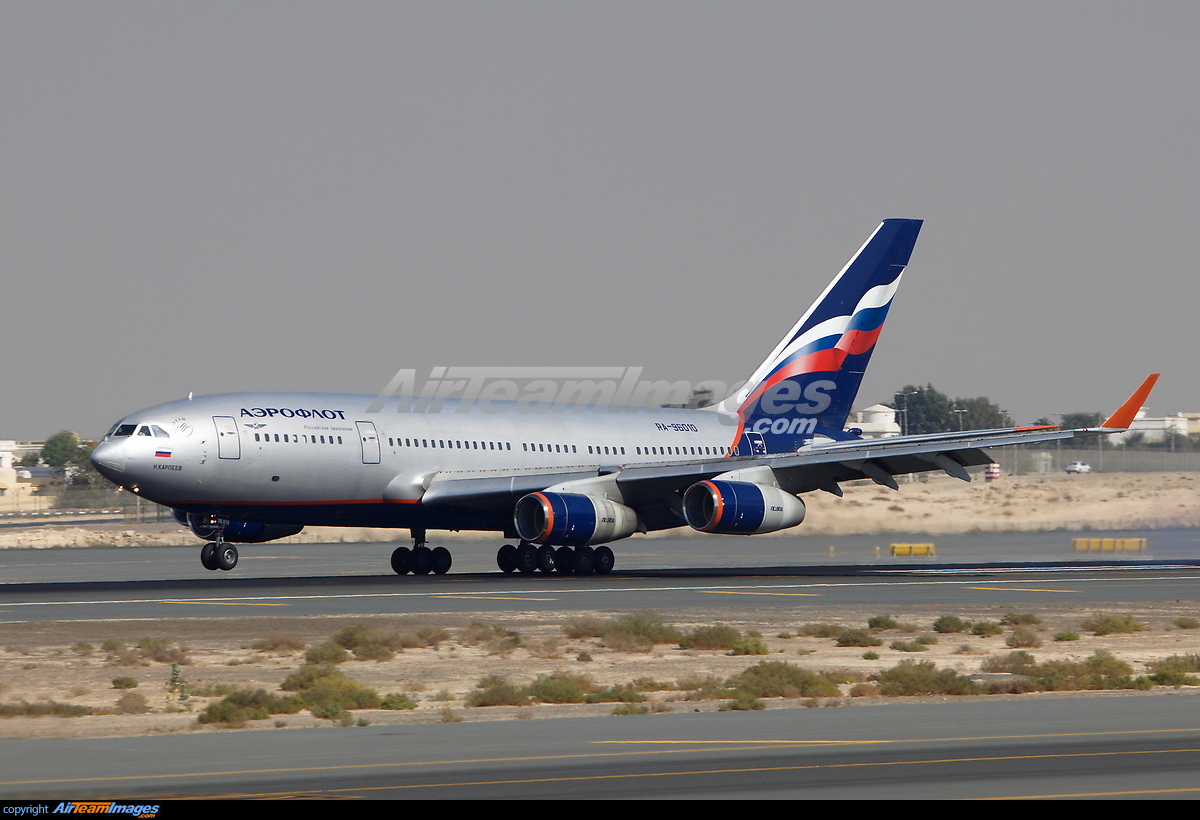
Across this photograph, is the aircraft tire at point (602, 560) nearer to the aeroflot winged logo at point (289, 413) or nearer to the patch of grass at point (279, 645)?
the aeroflot winged logo at point (289, 413)

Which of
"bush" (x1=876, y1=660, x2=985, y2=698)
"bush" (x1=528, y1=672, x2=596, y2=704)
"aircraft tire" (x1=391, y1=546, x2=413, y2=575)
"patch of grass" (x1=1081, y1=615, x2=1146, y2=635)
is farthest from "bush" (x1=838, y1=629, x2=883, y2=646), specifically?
"aircraft tire" (x1=391, y1=546, x2=413, y2=575)

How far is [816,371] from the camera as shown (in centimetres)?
5200

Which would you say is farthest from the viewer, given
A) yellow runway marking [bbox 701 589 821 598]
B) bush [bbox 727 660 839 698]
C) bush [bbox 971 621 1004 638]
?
yellow runway marking [bbox 701 589 821 598]

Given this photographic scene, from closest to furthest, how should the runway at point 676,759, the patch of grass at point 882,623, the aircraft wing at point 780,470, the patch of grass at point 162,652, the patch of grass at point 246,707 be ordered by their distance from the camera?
the runway at point 676,759
the patch of grass at point 246,707
the patch of grass at point 162,652
the patch of grass at point 882,623
the aircraft wing at point 780,470

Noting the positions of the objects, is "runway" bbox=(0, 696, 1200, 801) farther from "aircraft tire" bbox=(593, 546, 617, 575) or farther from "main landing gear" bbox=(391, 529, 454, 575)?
"main landing gear" bbox=(391, 529, 454, 575)

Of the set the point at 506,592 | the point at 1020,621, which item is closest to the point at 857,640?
the point at 1020,621

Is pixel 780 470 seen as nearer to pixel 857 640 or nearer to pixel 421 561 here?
pixel 421 561

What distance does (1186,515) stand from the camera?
2783 inches

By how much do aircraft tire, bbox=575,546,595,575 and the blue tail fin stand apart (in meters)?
9.45

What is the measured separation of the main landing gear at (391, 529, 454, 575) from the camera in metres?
45.8

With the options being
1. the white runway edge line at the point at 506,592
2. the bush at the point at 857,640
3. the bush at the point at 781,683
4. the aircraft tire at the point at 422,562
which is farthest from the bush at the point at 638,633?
the aircraft tire at the point at 422,562

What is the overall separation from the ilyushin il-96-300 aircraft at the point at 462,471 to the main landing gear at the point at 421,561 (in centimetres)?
4

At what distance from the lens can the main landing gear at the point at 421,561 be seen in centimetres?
4581
